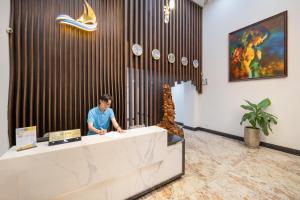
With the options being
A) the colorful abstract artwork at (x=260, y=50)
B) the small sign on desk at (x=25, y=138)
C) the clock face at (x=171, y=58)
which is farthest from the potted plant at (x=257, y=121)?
the small sign on desk at (x=25, y=138)

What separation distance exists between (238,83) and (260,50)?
947mm

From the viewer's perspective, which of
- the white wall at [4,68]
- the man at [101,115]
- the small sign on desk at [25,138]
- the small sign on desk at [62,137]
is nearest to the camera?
the small sign on desk at [25,138]

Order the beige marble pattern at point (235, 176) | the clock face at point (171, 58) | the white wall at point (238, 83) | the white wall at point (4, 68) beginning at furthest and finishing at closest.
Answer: the clock face at point (171, 58), the white wall at point (238, 83), the white wall at point (4, 68), the beige marble pattern at point (235, 176)

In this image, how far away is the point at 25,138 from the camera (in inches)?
47.3

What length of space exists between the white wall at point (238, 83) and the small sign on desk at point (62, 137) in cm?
417

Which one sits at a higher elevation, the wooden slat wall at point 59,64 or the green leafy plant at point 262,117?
the wooden slat wall at point 59,64

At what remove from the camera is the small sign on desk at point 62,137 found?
129 cm

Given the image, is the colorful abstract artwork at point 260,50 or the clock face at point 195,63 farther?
the clock face at point 195,63

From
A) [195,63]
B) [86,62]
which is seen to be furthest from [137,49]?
[195,63]

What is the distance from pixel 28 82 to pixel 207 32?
515 cm

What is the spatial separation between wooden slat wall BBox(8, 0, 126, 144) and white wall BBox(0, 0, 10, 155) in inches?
2.5

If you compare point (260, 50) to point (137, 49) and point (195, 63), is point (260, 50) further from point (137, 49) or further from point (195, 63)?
point (137, 49)

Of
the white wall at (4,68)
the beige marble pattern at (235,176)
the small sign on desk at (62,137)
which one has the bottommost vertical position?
the beige marble pattern at (235,176)

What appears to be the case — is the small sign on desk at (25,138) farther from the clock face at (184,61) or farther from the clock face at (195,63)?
the clock face at (195,63)
